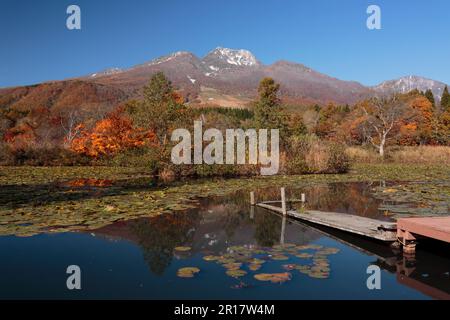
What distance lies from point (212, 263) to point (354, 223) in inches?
160

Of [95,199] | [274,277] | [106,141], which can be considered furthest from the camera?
[106,141]

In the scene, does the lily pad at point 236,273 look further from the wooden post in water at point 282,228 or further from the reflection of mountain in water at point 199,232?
the wooden post in water at point 282,228

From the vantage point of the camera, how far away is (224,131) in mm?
23312

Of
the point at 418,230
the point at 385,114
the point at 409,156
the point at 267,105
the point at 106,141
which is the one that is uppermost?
the point at 267,105

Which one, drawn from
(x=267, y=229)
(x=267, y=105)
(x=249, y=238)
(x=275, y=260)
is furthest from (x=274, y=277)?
(x=267, y=105)

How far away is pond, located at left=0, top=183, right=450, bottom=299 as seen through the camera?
5863 millimetres

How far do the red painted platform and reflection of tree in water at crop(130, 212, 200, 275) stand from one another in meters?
4.48

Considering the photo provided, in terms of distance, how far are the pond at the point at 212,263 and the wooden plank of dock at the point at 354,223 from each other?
0.82ft

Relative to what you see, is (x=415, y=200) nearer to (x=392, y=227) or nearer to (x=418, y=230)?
(x=392, y=227)

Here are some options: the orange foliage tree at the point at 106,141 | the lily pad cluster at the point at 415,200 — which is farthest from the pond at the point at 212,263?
the orange foliage tree at the point at 106,141

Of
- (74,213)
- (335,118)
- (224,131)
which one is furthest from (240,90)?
(74,213)

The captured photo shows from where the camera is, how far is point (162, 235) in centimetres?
929
